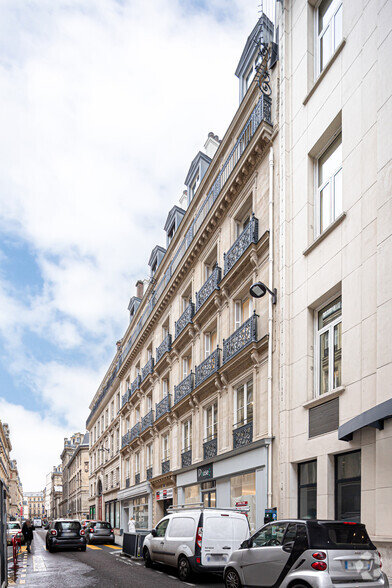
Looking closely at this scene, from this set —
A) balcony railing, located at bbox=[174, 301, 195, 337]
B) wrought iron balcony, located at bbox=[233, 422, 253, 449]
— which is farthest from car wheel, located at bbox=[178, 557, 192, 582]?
balcony railing, located at bbox=[174, 301, 195, 337]

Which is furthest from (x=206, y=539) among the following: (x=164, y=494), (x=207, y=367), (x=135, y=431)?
(x=135, y=431)

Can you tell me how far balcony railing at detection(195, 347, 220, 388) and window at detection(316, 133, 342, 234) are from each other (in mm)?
7352

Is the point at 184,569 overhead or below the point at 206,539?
below

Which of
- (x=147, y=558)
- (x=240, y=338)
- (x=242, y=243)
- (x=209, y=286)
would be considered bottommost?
(x=147, y=558)

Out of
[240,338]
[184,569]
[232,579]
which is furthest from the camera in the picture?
[240,338]

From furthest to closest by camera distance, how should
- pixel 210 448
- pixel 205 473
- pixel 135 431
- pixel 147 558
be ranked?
pixel 135 431 → pixel 205 473 → pixel 210 448 → pixel 147 558

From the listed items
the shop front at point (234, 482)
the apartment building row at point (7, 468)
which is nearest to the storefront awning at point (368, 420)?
the shop front at point (234, 482)

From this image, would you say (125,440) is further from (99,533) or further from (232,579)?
(232,579)

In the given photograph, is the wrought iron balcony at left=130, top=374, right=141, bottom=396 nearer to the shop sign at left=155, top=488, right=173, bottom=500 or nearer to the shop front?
the shop sign at left=155, top=488, right=173, bottom=500

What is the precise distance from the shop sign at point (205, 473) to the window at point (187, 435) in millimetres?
2306

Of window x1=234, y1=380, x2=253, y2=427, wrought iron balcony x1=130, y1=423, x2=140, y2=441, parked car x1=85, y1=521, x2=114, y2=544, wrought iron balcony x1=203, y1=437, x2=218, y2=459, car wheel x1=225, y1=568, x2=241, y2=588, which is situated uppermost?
window x1=234, y1=380, x2=253, y2=427

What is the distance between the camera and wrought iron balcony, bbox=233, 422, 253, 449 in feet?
56.0

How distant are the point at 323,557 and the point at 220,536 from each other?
18.8 ft

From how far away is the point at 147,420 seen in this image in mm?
32031
